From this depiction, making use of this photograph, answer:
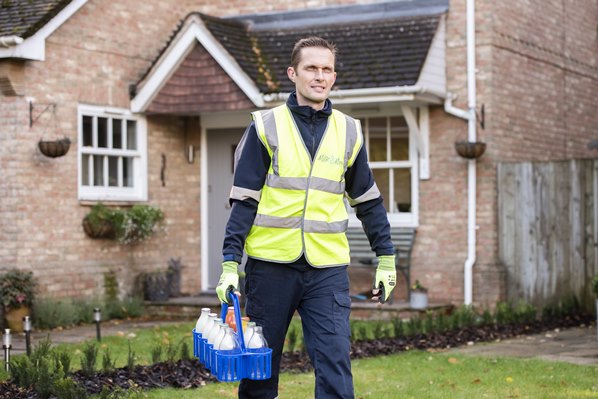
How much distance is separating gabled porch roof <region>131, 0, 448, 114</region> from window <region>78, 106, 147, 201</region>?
0.35 meters

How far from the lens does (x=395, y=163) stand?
14.5 metres

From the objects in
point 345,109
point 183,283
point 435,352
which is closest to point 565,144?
point 345,109

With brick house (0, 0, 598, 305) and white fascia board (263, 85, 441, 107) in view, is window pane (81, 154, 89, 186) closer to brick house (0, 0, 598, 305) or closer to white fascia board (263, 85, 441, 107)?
brick house (0, 0, 598, 305)

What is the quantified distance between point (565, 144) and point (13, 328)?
8358 mm

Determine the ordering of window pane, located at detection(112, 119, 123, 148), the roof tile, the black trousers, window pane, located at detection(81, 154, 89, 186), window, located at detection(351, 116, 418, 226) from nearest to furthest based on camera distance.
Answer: the black trousers, the roof tile, window pane, located at detection(81, 154, 89, 186), window, located at detection(351, 116, 418, 226), window pane, located at detection(112, 119, 123, 148)

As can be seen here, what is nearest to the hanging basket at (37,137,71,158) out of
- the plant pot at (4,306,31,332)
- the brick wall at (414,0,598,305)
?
the plant pot at (4,306,31,332)

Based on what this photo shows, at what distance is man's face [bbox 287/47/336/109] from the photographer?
5672 millimetres

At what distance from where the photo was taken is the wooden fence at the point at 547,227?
13867 millimetres

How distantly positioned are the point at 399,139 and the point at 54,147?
177 inches

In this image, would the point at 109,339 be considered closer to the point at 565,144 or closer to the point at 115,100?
the point at 115,100

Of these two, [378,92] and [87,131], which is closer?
[378,92]

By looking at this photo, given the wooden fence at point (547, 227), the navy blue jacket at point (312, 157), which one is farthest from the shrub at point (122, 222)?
the navy blue jacket at point (312, 157)

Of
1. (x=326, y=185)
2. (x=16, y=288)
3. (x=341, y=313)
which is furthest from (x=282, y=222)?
(x=16, y=288)

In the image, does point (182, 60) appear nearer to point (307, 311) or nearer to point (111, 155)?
point (111, 155)
